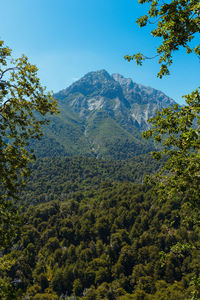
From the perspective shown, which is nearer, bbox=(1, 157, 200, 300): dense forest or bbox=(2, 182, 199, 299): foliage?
bbox=(1, 157, 200, 300): dense forest

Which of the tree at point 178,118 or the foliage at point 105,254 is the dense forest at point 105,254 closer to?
the foliage at point 105,254

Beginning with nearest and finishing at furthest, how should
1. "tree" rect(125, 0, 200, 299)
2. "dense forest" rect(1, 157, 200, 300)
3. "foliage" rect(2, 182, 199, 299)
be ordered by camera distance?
"tree" rect(125, 0, 200, 299) → "dense forest" rect(1, 157, 200, 300) → "foliage" rect(2, 182, 199, 299)

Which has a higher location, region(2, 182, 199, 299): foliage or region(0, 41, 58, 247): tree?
region(0, 41, 58, 247): tree

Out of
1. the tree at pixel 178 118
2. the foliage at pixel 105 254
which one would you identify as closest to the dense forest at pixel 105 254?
the foliage at pixel 105 254

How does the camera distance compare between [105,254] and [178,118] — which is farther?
[105,254]

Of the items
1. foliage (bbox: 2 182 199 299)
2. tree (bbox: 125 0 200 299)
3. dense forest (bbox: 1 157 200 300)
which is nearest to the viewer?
tree (bbox: 125 0 200 299)

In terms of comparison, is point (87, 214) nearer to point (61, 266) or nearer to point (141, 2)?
point (61, 266)

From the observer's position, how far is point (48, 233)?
85.4 meters

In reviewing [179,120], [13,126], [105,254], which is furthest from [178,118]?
[105,254]

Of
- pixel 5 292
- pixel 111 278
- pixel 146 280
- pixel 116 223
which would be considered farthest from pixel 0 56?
pixel 116 223

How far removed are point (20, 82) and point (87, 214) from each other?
96493mm

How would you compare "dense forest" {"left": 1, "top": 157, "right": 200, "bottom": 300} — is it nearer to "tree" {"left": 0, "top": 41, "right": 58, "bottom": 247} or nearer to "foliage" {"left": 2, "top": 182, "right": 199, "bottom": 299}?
"foliage" {"left": 2, "top": 182, "right": 199, "bottom": 299}

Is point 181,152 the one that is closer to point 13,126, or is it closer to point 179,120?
point 179,120

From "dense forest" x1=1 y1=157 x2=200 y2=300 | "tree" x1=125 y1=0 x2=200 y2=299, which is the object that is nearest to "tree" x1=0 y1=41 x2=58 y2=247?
"tree" x1=125 y1=0 x2=200 y2=299
